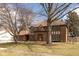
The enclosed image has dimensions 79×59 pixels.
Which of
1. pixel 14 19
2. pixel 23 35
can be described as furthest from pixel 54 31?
pixel 14 19

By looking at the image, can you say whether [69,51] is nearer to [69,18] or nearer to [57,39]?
[57,39]

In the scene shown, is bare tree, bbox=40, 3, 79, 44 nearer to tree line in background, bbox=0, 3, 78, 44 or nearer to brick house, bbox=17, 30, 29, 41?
tree line in background, bbox=0, 3, 78, 44

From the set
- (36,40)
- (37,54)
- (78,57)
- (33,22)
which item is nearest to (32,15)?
(33,22)

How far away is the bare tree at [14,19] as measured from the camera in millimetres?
3244

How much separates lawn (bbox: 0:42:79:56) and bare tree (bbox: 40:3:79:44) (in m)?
0.12

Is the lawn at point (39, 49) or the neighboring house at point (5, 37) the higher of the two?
the neighboring house at point (5, 37)

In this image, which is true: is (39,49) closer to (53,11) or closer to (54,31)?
(54,31)

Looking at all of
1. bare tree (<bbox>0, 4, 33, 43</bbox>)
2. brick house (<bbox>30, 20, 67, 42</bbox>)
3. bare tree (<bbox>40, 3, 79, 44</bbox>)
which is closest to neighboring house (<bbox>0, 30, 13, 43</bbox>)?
bare tree (<bbox>0, 4, 33, 43</bbox>)

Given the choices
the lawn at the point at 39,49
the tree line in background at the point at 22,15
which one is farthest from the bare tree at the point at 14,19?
the lawn at the point at 39,49

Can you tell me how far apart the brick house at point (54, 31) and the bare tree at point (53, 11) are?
5 centimetres

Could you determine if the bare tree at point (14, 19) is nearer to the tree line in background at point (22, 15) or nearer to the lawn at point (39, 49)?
the tree line in background at point (22, 15)

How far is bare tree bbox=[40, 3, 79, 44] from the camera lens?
Result: 10.6 ft

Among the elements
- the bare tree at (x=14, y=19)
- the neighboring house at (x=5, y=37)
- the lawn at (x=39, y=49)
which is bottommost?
the lawn at (x=39, y=49)

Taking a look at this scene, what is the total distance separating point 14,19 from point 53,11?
56cm
